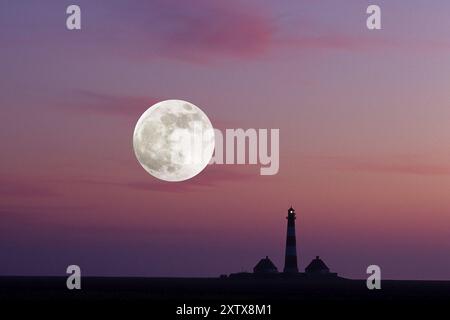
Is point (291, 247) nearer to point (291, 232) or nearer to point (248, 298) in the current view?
point (291, 232)

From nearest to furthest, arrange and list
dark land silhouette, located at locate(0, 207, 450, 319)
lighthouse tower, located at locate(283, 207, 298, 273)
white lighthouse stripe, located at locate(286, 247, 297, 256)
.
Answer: dark land silhouette, located at locate(0, 207, 450, 319) < lighthouse tower, located at locate(283, 207, 298, 273) < white lighthouse stripe, located at locate(286, 247, 297, 256)

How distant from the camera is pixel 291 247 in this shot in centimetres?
17788

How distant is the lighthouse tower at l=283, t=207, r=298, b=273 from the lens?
171125mm

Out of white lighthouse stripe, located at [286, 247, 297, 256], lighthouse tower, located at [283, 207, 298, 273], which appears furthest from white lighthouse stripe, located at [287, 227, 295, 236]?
white lighthouse stripe, located at [286, 247, 297, 256]

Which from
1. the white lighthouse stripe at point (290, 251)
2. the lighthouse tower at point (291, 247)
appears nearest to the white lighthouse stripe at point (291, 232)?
the lighthouse tower at point (291, 247)

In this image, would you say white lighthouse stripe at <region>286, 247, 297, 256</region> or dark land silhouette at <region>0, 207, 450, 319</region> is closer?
dark land silhouette at <region>0, 207, 450, 319</region>

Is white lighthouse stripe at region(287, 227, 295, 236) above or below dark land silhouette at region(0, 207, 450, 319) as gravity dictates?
above

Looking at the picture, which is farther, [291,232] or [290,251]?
[290,251]

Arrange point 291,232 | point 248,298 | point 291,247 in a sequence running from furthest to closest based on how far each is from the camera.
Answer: point 291,247 → point 291,232 → point 248,298

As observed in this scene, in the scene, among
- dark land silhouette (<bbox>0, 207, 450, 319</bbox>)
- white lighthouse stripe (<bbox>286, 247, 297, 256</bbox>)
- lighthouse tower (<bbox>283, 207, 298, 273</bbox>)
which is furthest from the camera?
white lighthouse stripe (<bbox>286, 247, 297, 256</bbox>)

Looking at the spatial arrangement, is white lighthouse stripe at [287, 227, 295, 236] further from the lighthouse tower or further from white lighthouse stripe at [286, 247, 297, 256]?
white lighthouse stripe at [286, 247, 297, 256]

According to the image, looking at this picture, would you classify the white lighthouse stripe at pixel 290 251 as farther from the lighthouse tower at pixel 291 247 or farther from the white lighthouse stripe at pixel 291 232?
the white lighthouse stripe at pixel 291 232

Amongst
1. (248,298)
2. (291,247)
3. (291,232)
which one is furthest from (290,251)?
(248,298)

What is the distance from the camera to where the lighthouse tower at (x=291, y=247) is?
561 feet
